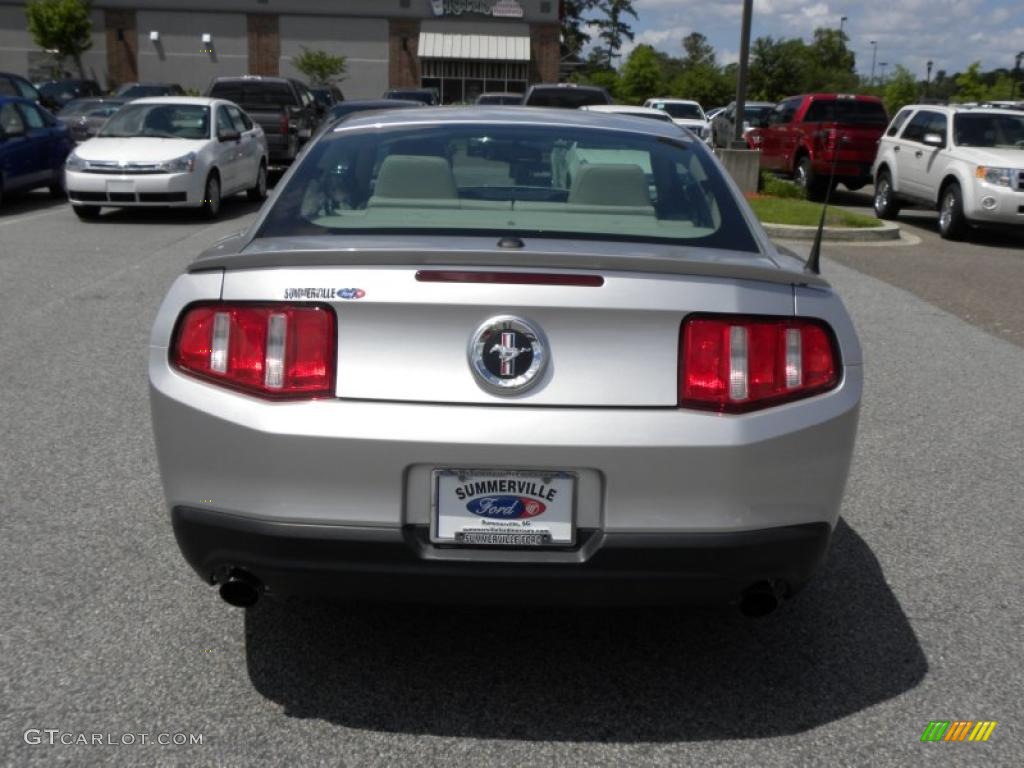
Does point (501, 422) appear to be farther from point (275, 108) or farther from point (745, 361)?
point (275, 108)

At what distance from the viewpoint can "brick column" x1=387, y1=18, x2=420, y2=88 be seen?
58844mm

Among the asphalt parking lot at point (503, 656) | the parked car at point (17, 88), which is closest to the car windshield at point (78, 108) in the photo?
the parked car at point (17, 88)

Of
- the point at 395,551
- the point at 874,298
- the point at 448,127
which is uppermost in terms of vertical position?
the point at 448,127

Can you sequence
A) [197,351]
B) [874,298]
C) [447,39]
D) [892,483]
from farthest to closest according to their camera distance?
[447,39], [874,298], [892,483], [197,351]

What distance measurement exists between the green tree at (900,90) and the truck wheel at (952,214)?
139 feet

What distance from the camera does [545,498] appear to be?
313 cm

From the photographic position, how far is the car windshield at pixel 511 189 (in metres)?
3.88

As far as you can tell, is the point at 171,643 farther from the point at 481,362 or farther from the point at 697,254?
the point at 697,254

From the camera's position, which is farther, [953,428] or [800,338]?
[953,428]

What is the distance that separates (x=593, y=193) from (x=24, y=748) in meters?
2.55

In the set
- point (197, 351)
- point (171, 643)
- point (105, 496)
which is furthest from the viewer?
point (105, 496)

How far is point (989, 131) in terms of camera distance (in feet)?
55.8

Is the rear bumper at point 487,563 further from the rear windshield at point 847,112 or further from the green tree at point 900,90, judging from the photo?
the green tree at point 900,90

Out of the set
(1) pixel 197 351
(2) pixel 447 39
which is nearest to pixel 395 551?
(1) pixel 197 351
